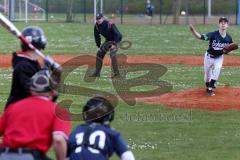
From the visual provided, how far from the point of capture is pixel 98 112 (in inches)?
276

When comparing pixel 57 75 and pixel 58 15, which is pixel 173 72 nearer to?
pixel 57 75

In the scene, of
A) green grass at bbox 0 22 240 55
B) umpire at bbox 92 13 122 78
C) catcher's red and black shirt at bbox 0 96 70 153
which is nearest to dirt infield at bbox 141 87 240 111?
umpire at bbox 92 13 122 78

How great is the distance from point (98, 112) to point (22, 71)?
110cm

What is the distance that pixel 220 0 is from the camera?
74812 millimetres

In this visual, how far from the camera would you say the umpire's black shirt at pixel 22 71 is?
761 centimetres

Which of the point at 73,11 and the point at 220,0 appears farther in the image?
the point at 220,0

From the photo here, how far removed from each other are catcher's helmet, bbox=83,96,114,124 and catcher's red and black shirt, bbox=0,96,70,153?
429 mm

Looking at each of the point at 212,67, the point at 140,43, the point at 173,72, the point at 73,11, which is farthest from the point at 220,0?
the point at 212,67

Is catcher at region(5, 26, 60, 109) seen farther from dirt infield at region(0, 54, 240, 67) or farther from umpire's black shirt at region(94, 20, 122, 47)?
dirt infield at region(0, 54, 240, 67)

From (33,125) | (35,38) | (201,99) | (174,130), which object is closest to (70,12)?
(201,99)

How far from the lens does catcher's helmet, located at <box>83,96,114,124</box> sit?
697 centimetres

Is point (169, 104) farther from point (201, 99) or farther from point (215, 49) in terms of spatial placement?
point (215, 49)

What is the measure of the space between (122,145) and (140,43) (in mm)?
30369

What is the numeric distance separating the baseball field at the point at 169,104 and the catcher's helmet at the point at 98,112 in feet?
11.4
